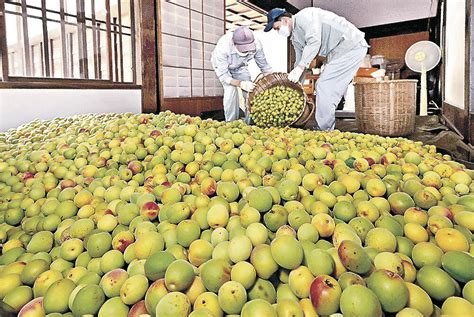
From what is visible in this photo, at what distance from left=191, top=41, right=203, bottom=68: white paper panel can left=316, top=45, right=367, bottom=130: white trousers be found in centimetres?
243

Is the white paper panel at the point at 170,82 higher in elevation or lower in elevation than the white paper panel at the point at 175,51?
lower

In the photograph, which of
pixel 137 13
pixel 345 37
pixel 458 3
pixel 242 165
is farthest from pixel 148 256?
pixel 137 13

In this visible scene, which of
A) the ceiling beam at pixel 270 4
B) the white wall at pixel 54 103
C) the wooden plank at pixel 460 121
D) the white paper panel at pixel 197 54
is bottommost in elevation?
the wooden plank at pixel 460 121

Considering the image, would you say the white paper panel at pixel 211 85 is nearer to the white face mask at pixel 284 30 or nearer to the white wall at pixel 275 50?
the white face mask at pixel 284 30

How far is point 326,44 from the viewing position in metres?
3.45

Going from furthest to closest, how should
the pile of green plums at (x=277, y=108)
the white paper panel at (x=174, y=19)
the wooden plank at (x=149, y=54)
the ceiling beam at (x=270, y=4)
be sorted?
the ceiling beam at (x=270, y=4), the white paper panel at (x=174, y=19), the wooden plank at (x=149, y=54), the pile of green plums at (x=277, y=108)

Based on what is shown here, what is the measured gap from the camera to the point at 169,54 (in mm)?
4828

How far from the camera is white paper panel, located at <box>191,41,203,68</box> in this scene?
5.32 metres

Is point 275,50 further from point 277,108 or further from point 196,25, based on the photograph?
point 277,108

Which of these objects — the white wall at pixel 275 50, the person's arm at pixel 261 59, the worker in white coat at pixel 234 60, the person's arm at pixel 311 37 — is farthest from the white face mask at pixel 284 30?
the white wall at pixel 275 50

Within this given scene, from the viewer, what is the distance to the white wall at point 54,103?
3.01 meters

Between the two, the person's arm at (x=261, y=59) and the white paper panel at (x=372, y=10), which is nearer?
the person's arm at (x=261, y=59)

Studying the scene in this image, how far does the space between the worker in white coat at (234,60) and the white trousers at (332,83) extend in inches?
27.7

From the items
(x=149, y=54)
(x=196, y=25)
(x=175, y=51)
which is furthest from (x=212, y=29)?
(x=149, y=54)
